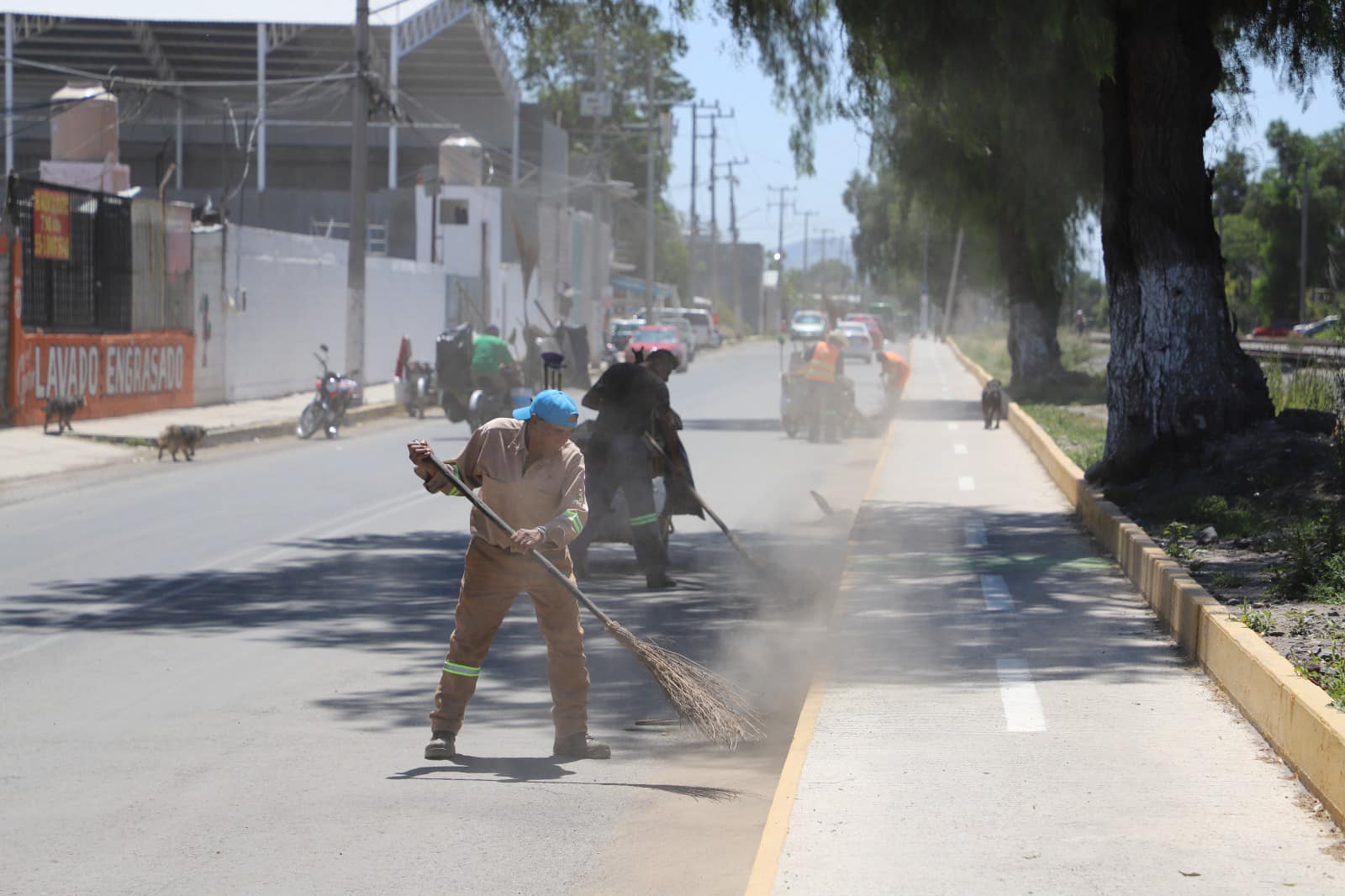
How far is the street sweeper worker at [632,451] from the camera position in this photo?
11.0 m

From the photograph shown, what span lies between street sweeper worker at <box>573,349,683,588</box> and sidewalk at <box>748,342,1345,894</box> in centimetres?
135

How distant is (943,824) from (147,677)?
434cm

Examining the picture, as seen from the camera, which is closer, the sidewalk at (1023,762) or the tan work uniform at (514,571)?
the sidewalk at (1023,762)

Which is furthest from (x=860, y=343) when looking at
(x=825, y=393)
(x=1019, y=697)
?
(x=1019, y=697)

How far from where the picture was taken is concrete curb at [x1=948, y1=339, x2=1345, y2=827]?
5.52 m

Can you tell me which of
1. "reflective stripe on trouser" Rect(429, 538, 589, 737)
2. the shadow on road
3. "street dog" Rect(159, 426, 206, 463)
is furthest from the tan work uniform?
"street dog" Rect(159, 426, 206, 463)

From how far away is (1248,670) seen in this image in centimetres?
686

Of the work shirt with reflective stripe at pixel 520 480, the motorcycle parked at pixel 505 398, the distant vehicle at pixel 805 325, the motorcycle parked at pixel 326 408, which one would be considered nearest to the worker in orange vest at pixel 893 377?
the motorcycle parked at pixel 326 408

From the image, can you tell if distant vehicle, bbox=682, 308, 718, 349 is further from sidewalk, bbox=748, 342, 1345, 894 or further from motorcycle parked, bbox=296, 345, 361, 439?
sidewalk, bbox=748, 342, 1345, 894

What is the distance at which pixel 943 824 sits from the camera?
535cm

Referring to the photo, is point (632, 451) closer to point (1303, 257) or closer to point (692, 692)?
point (692, 692)

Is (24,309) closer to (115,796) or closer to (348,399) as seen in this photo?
(348,399)

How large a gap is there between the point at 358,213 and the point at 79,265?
6084mm

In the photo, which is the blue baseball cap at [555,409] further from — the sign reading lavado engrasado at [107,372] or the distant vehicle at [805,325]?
the distant vehicle at [805,325]
